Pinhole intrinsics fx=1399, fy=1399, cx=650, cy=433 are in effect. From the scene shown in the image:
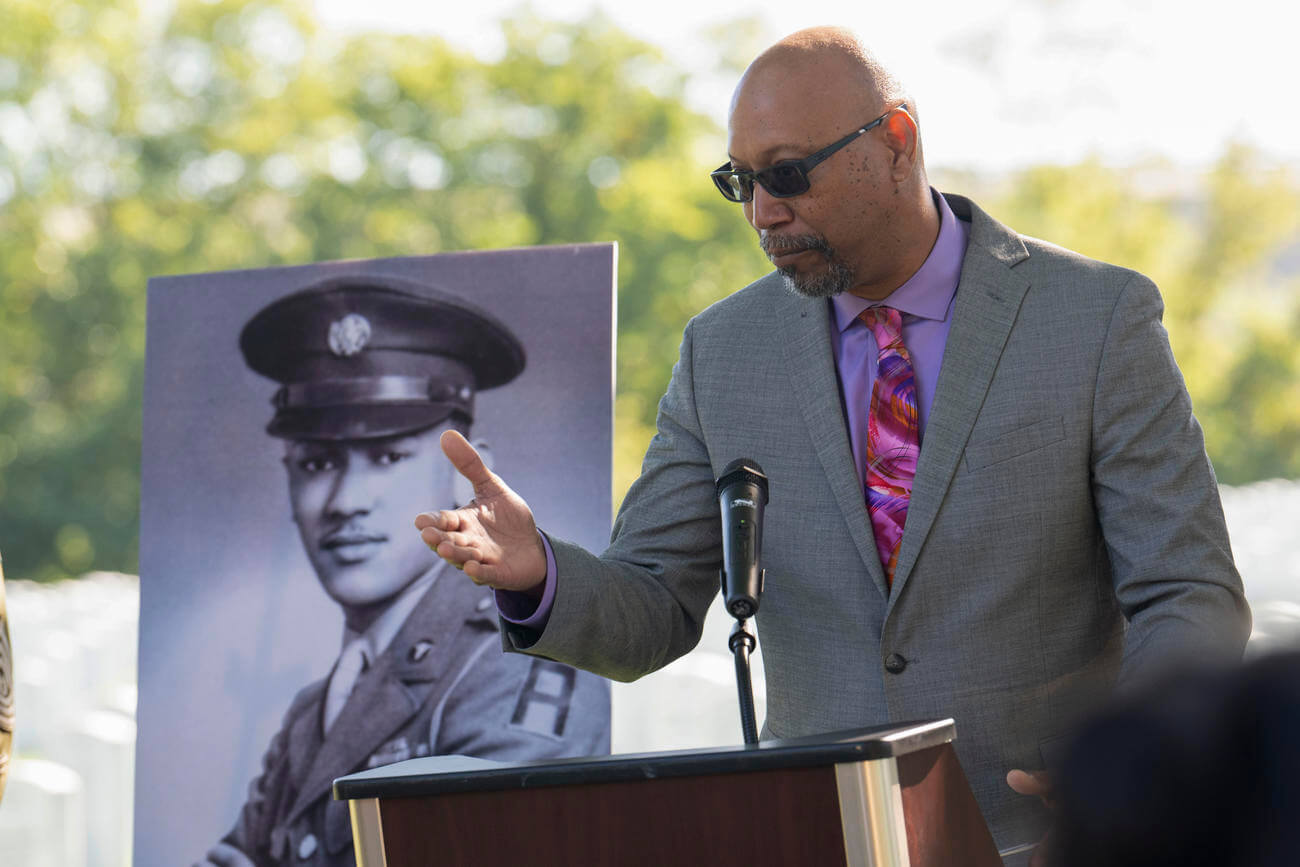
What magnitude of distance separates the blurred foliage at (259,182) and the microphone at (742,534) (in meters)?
16.9

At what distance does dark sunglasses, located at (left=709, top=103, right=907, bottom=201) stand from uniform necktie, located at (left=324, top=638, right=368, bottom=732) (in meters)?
1.47

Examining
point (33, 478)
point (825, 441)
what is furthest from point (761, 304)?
point (33, 478)

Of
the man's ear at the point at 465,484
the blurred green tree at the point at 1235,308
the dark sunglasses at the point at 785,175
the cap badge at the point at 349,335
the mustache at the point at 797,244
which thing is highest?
the blurred green tree at the point at 1235,308

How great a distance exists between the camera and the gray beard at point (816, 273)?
2.40 meters

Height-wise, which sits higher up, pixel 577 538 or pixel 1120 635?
pixel 577 538

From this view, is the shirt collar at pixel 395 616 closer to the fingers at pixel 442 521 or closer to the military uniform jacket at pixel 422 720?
the military uniform jacket at pixel 422 720

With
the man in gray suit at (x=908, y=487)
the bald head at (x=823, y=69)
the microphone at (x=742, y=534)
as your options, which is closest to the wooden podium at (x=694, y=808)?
the microphone at (x=742, y=534)

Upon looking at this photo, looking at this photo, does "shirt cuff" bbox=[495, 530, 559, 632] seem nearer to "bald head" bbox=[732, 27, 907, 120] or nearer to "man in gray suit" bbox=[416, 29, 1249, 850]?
"man in gray suit" bbox=[416, 29, 1249, 850]

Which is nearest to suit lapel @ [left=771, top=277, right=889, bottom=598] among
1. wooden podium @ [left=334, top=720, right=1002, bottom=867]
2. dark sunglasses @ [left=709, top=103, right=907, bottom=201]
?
dark sunglasses @ [left=709, top=103, right=907, bottom=201]

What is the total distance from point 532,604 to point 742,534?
49 centimetres

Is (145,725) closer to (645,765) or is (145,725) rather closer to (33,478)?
(645,765)

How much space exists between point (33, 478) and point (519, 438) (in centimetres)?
1934

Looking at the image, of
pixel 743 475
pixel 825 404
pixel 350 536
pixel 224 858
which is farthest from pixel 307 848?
pixel 743 475

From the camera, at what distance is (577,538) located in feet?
10.4
